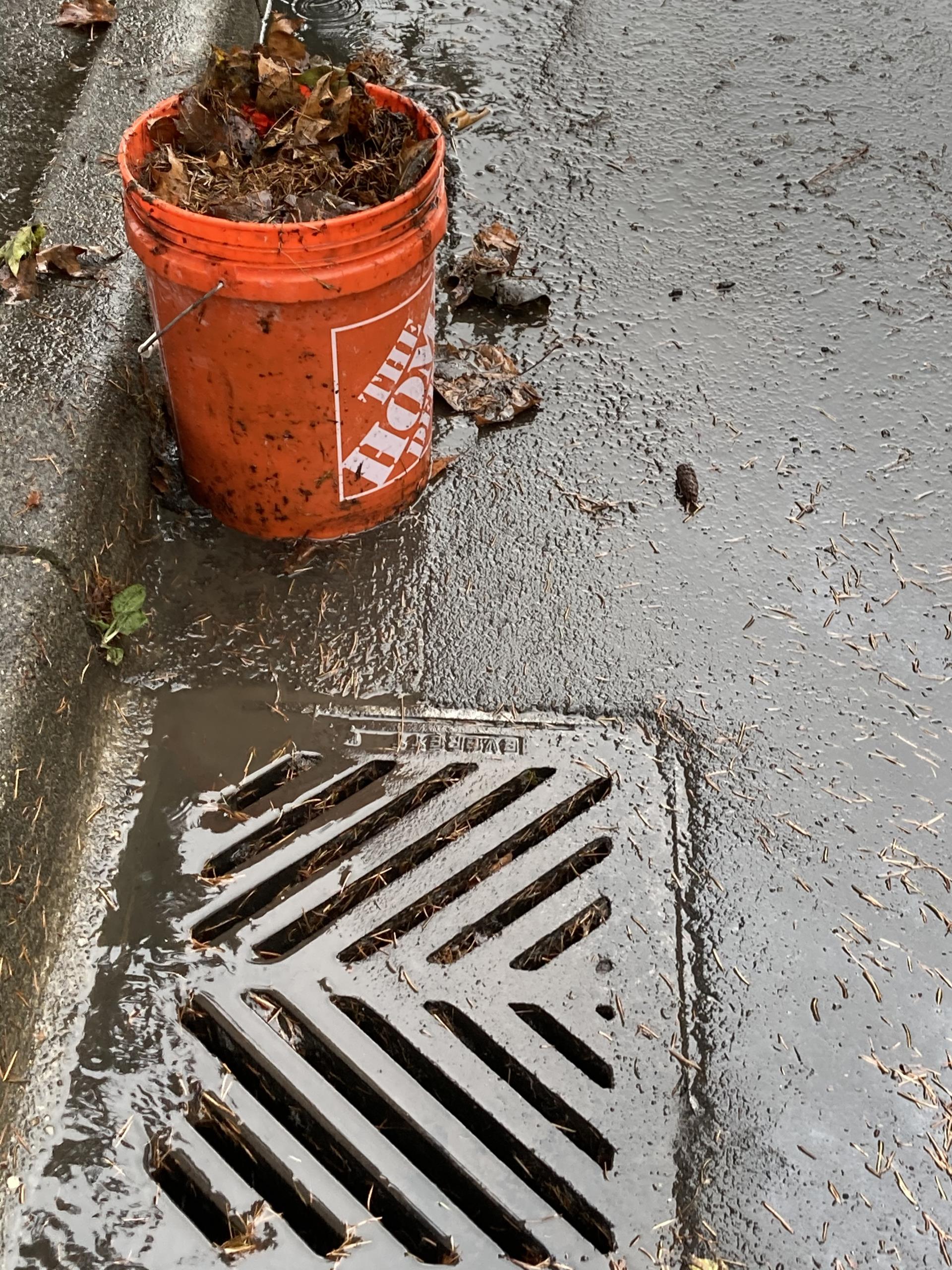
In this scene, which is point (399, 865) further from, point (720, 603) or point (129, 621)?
point (720, 603)

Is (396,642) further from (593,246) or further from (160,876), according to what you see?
(593,246)

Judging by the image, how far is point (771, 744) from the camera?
218cm

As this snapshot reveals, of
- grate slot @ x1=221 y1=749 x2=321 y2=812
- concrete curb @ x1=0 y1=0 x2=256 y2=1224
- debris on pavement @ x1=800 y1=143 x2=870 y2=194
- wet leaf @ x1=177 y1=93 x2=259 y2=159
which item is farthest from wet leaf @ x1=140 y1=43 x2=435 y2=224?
debris on pavement @ x1=800 y1=143 x2=870 y2=194

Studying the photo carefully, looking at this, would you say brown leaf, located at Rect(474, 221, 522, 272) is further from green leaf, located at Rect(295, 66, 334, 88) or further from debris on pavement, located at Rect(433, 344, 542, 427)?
green leaf, located at Rect(295, 66, 334, 88)

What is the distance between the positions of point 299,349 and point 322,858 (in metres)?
0.99

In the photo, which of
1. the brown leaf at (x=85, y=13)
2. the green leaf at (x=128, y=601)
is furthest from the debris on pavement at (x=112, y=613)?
the brown leaf at (x=85, y=13)

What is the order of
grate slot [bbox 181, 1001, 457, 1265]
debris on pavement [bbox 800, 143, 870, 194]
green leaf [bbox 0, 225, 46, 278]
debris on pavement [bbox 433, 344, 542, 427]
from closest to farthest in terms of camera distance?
grate slot [bbox 181, 1001, 457, 1265]
green leaf [bbox 0, 225, 46, 278]
debris on pavement [bbox 433, 344, 542, 427]
debris on pavement [bbox 800, 143, 870, 194]

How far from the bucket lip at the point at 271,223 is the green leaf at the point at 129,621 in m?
0.74

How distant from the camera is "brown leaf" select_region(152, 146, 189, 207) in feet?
6.97

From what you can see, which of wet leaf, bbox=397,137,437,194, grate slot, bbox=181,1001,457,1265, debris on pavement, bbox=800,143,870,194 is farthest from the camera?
debris on pavement, bbox=800,143,870,194

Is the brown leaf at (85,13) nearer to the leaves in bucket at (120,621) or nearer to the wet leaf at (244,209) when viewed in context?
the wet leaf at (244,209)

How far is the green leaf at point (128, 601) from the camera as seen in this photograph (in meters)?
2.17

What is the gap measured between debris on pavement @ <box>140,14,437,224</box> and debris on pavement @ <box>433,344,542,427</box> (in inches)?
25.2

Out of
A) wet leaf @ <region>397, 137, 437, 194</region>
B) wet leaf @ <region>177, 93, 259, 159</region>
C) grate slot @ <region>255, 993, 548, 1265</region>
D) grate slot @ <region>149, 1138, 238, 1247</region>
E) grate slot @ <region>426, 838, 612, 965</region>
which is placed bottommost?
grate slot @ <region>149, 1138, 238, 1247</region>
